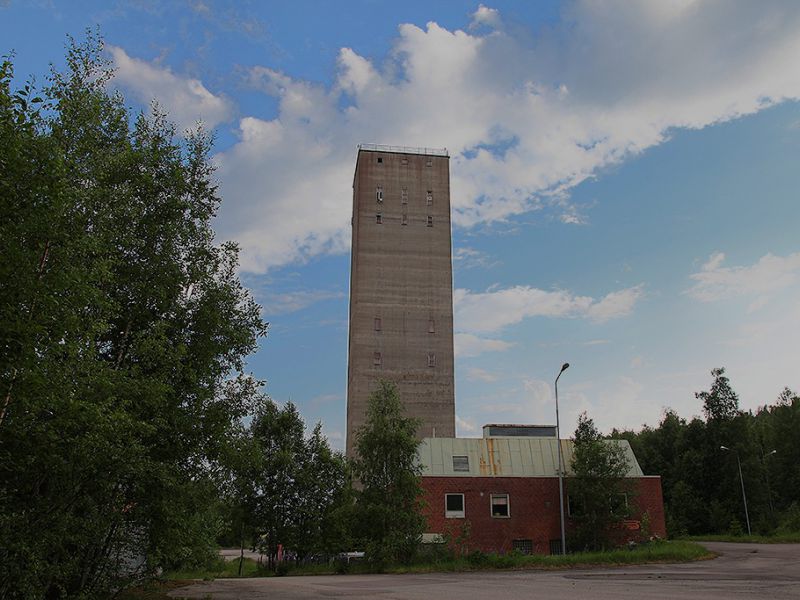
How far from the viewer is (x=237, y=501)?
37.6 metres

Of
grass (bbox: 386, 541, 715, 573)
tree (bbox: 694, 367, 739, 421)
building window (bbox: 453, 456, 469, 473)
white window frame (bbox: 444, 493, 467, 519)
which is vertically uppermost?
tree (bbox: 694, 367, 739, 421)

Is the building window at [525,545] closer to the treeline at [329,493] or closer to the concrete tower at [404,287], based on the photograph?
the treeline at [329,493]

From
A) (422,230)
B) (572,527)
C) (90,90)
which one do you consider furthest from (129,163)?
(422,230)

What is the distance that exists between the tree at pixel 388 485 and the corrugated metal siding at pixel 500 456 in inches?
455

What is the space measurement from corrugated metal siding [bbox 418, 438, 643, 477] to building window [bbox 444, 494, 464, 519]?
1363mm

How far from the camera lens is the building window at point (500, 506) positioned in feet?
141

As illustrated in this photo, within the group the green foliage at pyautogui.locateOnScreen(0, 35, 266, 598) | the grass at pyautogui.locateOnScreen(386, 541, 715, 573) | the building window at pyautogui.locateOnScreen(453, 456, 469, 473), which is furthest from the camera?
the building window at pyautogui.locateOnScreen(453, 456, 469, 473)

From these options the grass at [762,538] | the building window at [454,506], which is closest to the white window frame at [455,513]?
the building window at [454,506]

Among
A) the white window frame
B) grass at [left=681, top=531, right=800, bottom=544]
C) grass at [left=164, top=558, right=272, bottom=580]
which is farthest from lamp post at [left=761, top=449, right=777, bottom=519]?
grass at [left=164, top=558, right=272, bottom=580]

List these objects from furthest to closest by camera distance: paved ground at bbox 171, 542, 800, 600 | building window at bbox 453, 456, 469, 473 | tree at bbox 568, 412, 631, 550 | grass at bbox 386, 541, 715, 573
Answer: building window at bbox 453, 456, 469, 473, tree at bbox 568, 412, 631, 550, grass at bbox 386, 541, 715, 573, paved ground at bbox 171, 542, 800, 600

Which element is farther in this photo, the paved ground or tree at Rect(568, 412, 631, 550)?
tree at Rect(568, 412, 631, 550)


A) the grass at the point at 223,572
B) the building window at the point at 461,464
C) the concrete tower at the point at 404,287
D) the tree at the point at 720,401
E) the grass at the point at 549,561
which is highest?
the concrete tower at the point at 404,287

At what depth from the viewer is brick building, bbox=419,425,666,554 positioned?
42.2 m

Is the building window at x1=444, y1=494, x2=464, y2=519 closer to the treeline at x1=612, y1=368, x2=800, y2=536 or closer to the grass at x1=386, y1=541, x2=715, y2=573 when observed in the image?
the grass at x1=386, y1=541, x2=715, y2=573
